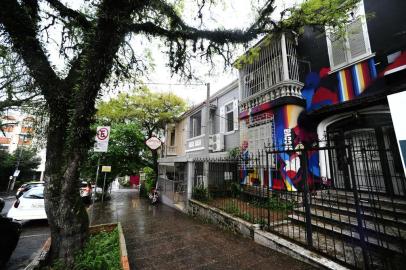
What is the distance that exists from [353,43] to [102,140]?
8.87 m

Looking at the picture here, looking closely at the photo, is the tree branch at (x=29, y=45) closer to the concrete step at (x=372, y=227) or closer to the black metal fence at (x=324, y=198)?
the black metal fence at (x=324, y=198)

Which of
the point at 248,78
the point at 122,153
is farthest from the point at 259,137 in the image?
the point at 122,153

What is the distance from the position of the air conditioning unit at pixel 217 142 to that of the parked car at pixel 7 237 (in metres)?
9.43

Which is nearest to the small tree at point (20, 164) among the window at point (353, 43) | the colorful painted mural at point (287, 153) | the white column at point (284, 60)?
the colorful painted mural at point (287, 153)

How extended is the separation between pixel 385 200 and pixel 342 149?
2.96 m

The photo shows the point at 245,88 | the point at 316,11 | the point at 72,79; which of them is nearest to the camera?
the point at 72,79

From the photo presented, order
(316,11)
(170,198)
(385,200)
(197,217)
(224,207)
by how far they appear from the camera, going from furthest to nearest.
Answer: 1. (170,198)
2. (197,217)
3. (224,207)
4. (316,11)
5. (385,200)

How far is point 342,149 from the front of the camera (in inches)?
146

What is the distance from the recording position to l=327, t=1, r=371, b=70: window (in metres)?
6.40

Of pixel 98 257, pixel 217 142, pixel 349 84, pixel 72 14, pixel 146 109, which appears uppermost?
→ pixel 146 109

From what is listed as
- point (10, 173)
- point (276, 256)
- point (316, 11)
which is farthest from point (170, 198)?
point (10, 173)

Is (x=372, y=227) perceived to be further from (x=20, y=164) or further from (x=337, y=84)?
(x=20, y=164)

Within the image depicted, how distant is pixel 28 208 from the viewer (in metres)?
7.36

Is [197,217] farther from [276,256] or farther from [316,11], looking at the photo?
[316,11]
